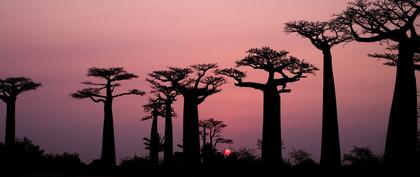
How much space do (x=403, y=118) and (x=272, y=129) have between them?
361 inches

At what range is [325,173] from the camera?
21891mm

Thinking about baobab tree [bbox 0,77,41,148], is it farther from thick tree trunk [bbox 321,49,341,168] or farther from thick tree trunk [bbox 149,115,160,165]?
thick tree trunk [bbox 321,49,341,168]

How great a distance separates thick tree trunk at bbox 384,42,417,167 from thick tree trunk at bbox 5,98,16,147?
27.3m

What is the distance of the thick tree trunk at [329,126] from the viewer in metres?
22.1

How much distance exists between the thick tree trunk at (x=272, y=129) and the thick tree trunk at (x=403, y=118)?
8.61m

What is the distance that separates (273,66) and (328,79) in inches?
192

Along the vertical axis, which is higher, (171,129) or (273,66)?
(273,66)

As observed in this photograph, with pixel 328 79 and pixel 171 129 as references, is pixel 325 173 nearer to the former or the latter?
pixel 328 79

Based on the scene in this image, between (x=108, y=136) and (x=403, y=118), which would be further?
(x=108, y=136)

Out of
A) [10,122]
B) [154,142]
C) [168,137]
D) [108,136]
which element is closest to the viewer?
[108,136]

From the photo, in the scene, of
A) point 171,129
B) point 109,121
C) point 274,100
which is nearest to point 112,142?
point 109,121

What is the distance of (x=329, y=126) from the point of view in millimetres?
22281

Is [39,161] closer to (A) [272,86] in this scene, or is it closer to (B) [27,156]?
(B) [27,156]

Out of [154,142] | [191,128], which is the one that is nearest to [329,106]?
[191,128]
